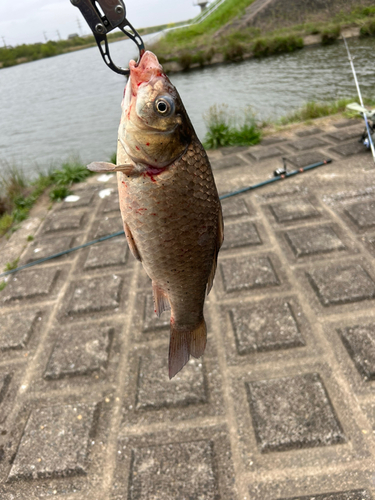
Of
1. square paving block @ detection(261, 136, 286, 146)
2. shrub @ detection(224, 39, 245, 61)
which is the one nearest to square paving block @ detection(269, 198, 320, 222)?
square paving block @ detection(261, 136, 286, 146)

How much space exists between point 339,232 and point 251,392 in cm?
227

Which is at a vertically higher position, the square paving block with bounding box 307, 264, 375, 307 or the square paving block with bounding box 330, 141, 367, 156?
the square paving block with bounding box 330, 141, 367, 156

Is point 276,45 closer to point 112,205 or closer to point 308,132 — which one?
point 308,132

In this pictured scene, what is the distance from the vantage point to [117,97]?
14.5 m

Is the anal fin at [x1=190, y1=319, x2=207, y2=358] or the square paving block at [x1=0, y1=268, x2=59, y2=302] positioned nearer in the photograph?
the anal fin at [x1=190, y1=319, x2=207, y2=358]

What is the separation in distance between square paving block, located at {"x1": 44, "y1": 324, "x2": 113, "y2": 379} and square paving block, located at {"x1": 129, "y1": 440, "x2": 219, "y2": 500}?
2.73 ft

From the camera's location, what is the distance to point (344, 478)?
1.88 metres

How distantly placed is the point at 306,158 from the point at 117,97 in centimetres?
1158

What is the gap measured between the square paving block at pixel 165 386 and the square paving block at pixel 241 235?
1.61m

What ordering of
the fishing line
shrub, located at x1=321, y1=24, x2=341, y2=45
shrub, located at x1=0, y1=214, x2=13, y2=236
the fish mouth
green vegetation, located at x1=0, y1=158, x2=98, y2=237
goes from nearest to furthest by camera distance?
the fish mouth → the fishing line → shrub, located at x1=0, y1=214, x2=13, y2=236 → green vegetation, located at x1=0, y1=158, x2=98, y2=237 → shrub, located at x1=321, y1=24, x2=341, y2=45

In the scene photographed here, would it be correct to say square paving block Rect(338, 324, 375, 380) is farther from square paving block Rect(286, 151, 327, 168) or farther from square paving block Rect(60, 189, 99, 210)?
square paving block Rect(60, 189, 99, 210)

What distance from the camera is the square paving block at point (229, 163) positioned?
5.89m

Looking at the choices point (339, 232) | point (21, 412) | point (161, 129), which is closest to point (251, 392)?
point (21, 412)

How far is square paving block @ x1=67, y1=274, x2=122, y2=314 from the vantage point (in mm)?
3293
